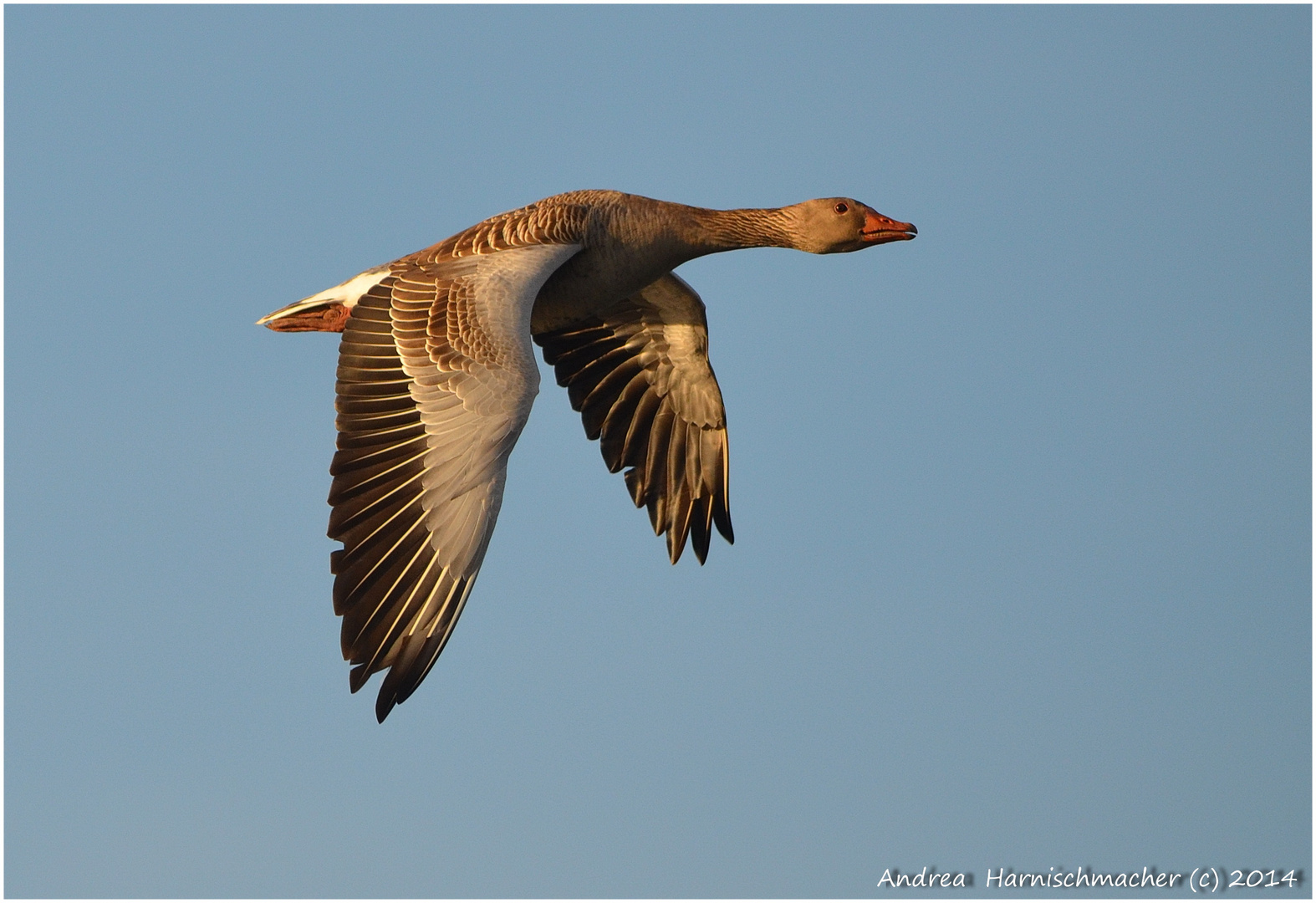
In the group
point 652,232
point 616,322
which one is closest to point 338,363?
point 652,232

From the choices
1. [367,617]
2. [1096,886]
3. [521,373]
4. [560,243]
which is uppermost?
[560,243]

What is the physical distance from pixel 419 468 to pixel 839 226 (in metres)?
6.15

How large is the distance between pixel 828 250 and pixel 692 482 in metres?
3.14

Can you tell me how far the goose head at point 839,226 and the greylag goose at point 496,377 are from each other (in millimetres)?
19

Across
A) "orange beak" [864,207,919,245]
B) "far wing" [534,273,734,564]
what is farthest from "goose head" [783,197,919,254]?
"far wing" [534,273,734,564]

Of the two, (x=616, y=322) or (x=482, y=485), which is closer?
(x=482, y=485)

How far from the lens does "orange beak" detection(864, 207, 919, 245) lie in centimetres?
1773

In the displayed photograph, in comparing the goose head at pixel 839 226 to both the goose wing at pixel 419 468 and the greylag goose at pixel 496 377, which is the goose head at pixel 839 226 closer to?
the greylag goose at pixel 496 377

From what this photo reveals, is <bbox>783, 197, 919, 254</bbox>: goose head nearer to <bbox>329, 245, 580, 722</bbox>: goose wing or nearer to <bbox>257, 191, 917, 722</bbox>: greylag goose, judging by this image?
<bbox>257, 191, 917, 722</bbox>: greylag goose

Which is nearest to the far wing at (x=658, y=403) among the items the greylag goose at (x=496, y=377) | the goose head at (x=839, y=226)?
the greylag goose at (x=496, y=377)

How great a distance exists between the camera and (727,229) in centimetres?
1764

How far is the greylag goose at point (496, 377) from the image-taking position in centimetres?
1348

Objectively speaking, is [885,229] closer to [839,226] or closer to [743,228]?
[839,226]

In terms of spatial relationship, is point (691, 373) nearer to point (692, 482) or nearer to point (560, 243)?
point (692, 482)
